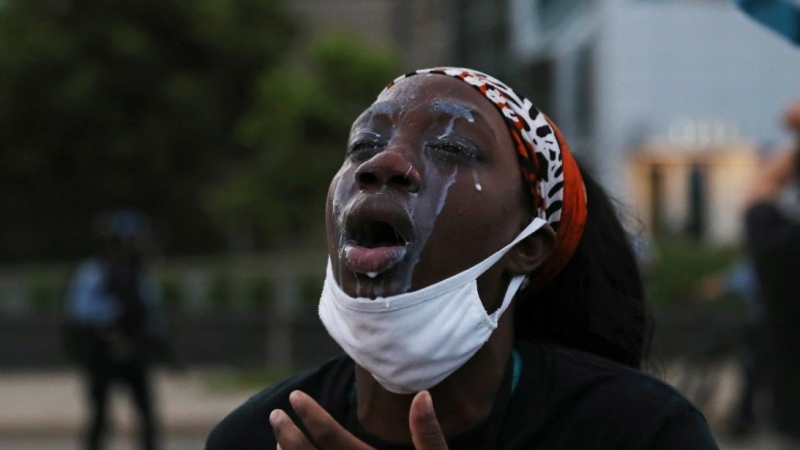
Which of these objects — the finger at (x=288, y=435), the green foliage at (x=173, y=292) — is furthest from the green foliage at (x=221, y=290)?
the finger at (x=288, y=435)

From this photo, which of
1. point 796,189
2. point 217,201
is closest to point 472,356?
point 796,189

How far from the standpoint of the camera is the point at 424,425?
144cm

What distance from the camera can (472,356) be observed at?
1.70m

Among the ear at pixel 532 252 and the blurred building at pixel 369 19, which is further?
the blurred building at pixel 369 19

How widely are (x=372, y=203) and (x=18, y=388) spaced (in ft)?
44.5

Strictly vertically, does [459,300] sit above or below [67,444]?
above

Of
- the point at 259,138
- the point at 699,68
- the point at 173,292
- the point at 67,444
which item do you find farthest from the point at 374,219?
the point at 699,68

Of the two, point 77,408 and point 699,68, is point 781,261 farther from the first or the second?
point 699,68

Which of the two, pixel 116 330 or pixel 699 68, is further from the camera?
pixel 699 68

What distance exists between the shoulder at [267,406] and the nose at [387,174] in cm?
36

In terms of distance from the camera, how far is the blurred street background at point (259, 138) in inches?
604

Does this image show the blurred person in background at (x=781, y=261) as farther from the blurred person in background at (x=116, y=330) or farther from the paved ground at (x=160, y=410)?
the paved ground at (x=160, y=410)

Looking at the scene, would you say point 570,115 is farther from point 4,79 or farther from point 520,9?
point 4,79

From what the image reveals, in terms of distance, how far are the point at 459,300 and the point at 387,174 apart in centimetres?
18
